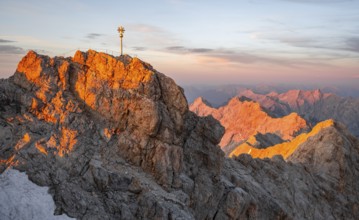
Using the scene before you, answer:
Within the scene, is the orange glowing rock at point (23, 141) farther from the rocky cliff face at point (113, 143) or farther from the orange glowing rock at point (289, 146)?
the orange glowing rock at point (289, 146)

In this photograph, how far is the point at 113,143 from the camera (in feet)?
125

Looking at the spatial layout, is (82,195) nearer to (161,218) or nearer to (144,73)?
(161,218)

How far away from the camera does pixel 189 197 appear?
3881 cm

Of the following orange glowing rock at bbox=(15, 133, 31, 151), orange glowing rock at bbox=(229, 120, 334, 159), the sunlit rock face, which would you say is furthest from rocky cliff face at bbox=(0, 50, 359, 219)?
orange glowing rock at bbox=(229, 120, 334, 159)

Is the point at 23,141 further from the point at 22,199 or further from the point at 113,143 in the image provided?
the point at 113,143

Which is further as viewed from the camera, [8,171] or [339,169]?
[339,169]

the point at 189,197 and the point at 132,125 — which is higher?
the point at 132,125

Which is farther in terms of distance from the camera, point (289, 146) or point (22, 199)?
point (289, 146)

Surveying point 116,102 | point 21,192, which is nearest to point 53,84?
point 116,102

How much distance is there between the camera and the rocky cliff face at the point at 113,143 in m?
34.2

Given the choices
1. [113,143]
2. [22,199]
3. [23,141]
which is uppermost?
[23,141]

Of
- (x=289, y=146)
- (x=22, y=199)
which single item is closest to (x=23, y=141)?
(x=22, y=199)

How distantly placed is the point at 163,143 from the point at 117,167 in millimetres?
5496

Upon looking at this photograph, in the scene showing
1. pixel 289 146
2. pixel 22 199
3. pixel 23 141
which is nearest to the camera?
pixel 22 199
